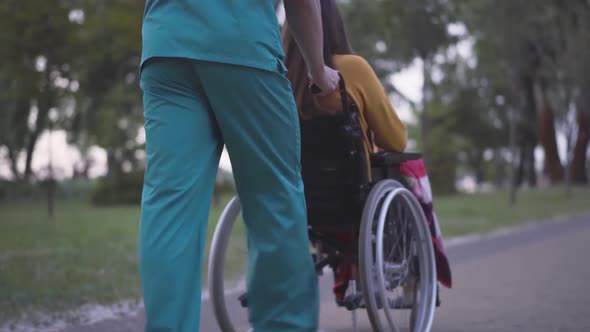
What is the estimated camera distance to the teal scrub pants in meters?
2.30

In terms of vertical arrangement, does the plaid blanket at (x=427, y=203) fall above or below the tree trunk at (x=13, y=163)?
above

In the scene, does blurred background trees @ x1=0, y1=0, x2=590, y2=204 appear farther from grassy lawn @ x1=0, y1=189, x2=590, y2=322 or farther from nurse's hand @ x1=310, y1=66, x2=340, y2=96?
nurse's hand @ x1=310, y1=66, x2=340, y2=96

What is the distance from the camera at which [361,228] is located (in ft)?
10.3

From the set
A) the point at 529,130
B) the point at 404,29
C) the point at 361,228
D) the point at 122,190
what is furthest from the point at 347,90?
the point at 529,130

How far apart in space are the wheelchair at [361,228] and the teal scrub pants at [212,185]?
2.20 ft

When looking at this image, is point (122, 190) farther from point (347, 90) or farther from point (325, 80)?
point (325, 80)

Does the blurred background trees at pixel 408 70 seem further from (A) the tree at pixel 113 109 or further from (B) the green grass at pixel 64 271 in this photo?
(B) the green grass at pixel 64 271

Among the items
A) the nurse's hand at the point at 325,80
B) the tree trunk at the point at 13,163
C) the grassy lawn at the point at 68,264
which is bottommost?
the tree trunk at the point at 13,163

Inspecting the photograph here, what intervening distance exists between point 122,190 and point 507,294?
71.6 ft

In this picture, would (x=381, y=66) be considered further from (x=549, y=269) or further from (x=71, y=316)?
(x=71, y=316)

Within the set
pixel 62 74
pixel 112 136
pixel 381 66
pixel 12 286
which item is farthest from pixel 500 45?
pixel 12 286

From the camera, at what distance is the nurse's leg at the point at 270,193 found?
2350 millimetres

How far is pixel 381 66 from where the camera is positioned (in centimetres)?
1870

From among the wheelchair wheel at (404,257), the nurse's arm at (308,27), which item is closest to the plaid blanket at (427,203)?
the wheelchair wheel at (404,257)
